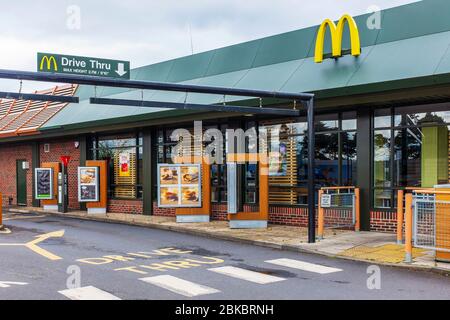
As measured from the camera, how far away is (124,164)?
20.8 metres

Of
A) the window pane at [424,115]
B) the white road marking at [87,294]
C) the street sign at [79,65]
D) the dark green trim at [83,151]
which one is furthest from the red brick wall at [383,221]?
the dark green trim at [83,151]

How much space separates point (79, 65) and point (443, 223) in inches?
379

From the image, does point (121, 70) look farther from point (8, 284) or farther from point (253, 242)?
point (8, 284)

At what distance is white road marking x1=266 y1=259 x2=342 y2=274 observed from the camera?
8945 mm

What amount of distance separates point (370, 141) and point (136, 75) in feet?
37.0

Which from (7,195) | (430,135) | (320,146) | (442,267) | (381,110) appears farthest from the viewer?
(7,195)

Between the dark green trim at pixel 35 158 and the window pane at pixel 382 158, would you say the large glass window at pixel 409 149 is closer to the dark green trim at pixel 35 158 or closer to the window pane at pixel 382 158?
the window pane at pixel 382 158

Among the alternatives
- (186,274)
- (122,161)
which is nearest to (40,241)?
(186,274)

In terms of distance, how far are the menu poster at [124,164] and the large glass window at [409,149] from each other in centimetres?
1066

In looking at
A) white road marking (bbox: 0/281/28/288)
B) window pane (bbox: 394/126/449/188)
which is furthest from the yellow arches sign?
white road marking (bbox: 0/281/28/288)

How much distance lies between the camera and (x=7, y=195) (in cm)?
2816

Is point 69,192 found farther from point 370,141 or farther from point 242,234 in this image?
point 370,141

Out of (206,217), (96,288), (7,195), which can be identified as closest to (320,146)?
(206,217)

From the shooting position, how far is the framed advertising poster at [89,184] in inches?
809
